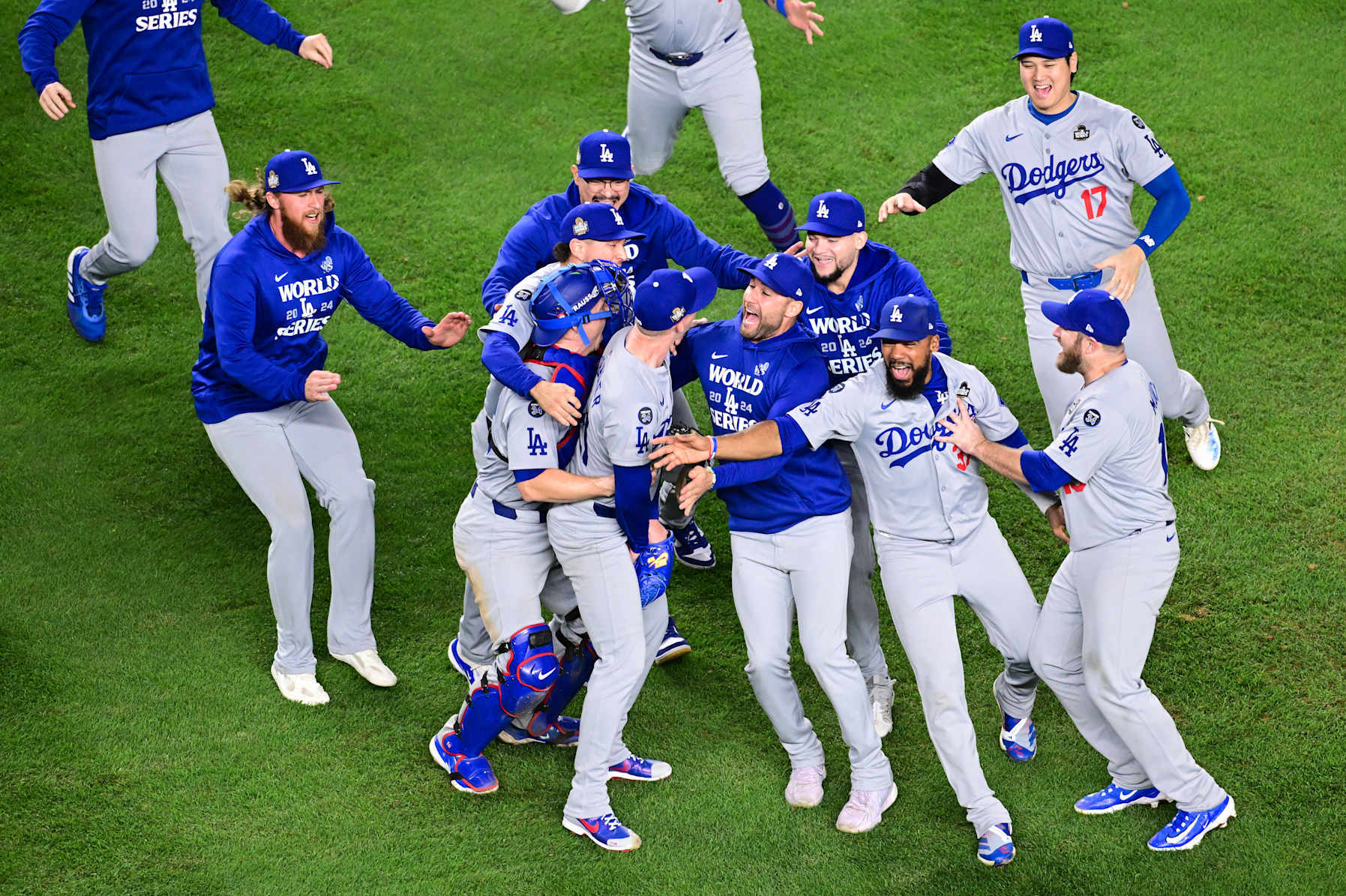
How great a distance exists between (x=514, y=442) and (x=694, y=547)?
1799 millimetres

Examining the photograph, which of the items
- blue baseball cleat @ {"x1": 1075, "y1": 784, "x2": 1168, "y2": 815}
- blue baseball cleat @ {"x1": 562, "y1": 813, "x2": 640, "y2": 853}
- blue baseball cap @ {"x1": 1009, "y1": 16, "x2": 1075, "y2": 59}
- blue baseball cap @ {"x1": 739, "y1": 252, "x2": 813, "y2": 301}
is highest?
blue baseball cap @ {"x1": 1009, "y1": 16, "x2": 1075, "y2": 59}

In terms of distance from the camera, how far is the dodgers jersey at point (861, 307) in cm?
529

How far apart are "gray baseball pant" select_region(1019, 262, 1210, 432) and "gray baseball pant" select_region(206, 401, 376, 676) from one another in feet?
10.0

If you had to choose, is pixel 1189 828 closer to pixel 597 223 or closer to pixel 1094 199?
pixel 1094 199

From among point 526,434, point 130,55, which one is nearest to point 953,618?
point 526,434

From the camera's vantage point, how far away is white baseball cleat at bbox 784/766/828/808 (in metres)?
5.09

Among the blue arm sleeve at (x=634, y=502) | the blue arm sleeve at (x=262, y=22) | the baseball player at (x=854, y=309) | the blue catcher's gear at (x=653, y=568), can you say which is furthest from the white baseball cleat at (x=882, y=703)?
the blue arm sleeve at (x=262, y=22)

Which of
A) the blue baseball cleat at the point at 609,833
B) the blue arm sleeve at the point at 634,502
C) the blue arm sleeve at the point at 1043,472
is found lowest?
the blue baseball cleat at the point at 609,833

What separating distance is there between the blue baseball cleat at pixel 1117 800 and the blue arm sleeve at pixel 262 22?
5122mm

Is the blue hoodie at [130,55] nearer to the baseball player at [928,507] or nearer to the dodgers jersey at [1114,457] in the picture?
the baseball player at [928,507]

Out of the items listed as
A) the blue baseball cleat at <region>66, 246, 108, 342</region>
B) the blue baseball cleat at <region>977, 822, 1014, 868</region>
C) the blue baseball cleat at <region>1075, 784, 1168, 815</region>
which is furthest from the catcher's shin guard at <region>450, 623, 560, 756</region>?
the blue baseball cleat at <region>66, 246, 108, 342</region>

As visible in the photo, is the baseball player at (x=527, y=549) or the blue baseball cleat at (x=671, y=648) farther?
Answer: the blue baseball cleat at (x=671, y=648)

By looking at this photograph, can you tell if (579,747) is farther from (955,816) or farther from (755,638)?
(955,816)

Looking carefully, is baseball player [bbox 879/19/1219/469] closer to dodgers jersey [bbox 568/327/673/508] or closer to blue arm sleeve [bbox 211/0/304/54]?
dodgers jersey [bbox 568/327/673/508]
